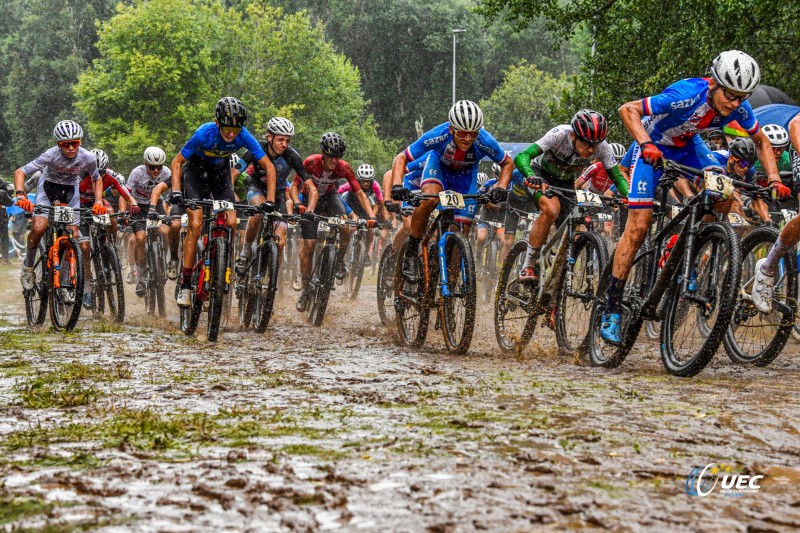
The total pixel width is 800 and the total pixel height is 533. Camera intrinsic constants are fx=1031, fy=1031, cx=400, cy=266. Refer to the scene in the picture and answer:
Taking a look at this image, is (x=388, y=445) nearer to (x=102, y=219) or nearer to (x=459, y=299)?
(x=459, y=299)

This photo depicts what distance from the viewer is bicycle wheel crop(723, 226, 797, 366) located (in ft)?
22.3

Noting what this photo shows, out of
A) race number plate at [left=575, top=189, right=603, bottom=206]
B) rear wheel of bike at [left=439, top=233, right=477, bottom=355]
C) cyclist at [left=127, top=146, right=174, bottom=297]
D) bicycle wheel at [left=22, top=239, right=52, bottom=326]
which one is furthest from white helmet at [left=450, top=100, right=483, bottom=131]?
cyclist at [left=127, top=146, right=174, bottom=297]

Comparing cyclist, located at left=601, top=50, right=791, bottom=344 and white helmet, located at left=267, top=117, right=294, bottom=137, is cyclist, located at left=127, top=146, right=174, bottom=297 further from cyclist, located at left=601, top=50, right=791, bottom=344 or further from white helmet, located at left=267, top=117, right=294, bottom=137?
cyclist, located at left=601, top=50, right=791, bottom=344

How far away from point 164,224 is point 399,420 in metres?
10.1

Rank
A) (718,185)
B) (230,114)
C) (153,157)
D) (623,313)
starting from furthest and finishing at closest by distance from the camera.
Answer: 1. (153,157)
2. (230,114)
3. (623,313)
4. (718,185)

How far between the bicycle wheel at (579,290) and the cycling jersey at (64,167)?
5.90 metres

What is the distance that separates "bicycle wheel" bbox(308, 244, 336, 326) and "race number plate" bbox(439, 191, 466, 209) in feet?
11.3

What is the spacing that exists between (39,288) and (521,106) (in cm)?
5826

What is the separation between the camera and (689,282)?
6.66 m

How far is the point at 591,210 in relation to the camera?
852cm

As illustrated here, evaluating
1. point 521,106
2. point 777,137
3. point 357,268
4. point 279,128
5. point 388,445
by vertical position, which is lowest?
point 388,445

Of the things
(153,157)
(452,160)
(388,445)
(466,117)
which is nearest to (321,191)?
(153,157)

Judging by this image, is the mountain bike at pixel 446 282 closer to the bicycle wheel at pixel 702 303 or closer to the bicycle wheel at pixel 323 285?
the bicycle wheel at pixel 702 303

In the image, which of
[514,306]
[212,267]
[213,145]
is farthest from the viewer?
[213,145]
